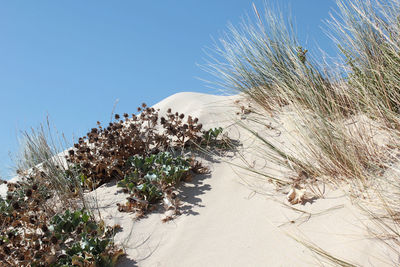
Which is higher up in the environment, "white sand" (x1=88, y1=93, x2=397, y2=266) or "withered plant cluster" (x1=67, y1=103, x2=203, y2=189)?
"withered plant cluster" (x1=67, y1=103, x2=203, y2=189)

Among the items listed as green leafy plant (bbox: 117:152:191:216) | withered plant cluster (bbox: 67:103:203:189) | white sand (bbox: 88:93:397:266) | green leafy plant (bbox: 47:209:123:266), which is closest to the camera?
white sand (bbox: 88:93:397:266)

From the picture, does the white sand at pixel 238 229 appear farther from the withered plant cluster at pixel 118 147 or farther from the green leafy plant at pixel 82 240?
the withered plant cluster at pixel 118 147

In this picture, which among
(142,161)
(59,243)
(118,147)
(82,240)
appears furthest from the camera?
(118,147)

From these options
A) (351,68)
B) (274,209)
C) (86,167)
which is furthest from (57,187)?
(351,68)

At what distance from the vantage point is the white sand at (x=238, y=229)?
2.18 m

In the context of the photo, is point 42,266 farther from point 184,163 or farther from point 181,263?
point 184,163

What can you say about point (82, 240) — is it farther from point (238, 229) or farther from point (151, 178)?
point (238, 229)

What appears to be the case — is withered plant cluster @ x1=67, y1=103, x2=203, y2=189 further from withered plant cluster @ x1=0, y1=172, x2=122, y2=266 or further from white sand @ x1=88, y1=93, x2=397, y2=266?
withered plant cluster @ x1=0, y1=172, x2=122, y2=266

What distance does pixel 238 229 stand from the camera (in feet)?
8.75

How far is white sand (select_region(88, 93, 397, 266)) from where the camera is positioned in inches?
85.8

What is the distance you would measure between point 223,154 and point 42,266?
2133 mm

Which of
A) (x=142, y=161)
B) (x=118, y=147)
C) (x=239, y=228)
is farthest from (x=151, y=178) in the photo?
(x=239, y=228)

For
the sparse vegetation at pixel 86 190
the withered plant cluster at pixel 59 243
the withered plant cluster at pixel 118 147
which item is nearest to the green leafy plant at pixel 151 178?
the sparse vegetation at pixel 86 190

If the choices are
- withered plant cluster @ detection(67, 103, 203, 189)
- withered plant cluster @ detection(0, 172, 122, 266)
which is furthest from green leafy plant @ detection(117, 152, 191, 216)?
withered plant cluster @ detection(0, 172, 122, 266)
